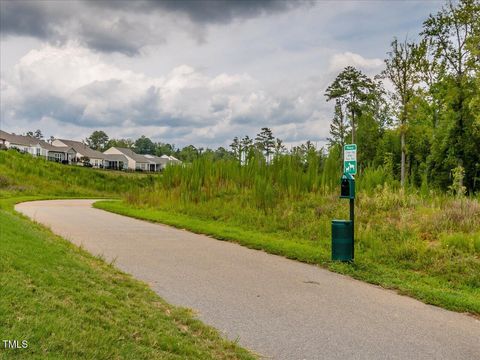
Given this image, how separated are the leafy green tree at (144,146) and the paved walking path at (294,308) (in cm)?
14986

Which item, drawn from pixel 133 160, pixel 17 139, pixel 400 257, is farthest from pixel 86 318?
pixel 133 160

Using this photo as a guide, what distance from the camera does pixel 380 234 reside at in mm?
11258

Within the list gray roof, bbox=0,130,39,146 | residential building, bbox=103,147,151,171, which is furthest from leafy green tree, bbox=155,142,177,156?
gray roof, bbox=0,130,39,146

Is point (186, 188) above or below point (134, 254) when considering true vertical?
above

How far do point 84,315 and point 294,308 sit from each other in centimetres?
316

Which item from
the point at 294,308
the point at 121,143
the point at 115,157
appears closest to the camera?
the point at 294,308

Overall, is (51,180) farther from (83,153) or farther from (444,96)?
(83,153)

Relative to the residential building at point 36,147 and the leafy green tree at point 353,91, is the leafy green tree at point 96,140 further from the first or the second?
the leafy green tree at point 353,91

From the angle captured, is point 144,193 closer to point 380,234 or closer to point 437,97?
point 380,234

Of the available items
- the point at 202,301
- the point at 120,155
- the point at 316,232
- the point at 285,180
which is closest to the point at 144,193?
the point at 285,180

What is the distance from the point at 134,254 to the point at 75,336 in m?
6.76

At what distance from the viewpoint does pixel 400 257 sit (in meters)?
9.99

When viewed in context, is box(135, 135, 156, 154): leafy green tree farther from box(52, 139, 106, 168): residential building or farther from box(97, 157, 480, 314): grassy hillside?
box(97, 157, 480, 314): grassy hillside

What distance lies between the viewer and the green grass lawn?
25.8 ft
